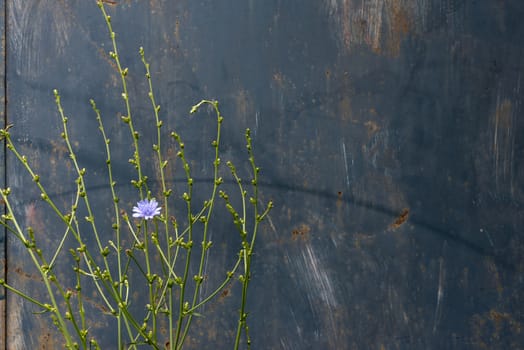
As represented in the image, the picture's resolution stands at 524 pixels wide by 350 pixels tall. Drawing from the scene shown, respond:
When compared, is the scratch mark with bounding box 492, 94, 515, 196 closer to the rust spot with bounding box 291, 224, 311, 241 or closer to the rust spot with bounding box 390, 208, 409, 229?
the rust spot with bounding box 390, 208, 409, 229

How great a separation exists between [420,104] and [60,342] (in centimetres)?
107

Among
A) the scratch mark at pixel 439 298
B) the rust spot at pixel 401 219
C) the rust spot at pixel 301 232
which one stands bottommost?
the scratch mark at pixel 439 298

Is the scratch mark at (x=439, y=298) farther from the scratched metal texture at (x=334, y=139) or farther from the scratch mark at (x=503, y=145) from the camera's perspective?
the scratch mark at (x=503, y=145)

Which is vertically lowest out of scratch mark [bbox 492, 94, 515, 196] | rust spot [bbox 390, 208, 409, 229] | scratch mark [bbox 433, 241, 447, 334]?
scratch mark [bbox 433, 241, 447, 334]

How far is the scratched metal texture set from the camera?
60.6 inches

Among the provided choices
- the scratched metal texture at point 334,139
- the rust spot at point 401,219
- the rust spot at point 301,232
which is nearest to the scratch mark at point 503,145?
the scratched metal texture at point 334,139

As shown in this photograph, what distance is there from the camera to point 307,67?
61.7 inches

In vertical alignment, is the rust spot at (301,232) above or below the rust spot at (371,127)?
below

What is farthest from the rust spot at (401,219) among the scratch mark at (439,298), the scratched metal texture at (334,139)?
the scratch mark at (439,298)

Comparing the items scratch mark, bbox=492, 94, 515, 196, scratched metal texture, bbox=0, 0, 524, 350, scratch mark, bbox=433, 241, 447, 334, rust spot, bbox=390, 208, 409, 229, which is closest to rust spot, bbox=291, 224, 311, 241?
scratched metal texture, bbox=0, 0, 524, 350

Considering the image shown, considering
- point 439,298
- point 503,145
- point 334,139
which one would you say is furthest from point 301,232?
point 503,145

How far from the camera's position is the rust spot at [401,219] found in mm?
1556

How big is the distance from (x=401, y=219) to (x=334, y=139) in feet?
0.83

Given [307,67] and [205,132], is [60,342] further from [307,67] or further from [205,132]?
[307,67]
